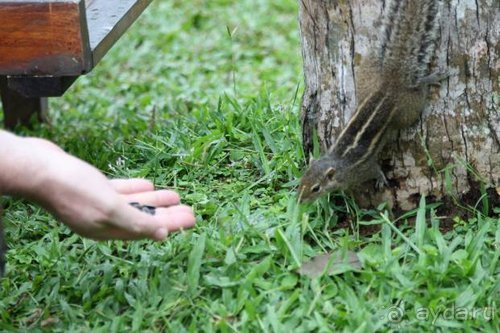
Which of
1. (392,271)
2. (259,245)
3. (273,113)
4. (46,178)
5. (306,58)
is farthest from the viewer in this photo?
(273,113)

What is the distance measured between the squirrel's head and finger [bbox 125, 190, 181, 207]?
0.61 meters

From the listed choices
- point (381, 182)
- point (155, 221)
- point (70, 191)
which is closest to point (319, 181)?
point (381, 182)

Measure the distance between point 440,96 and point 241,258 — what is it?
1.11 metres

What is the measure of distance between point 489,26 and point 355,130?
2.33ft

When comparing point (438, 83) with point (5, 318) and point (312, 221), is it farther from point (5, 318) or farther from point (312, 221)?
point (5, 318)

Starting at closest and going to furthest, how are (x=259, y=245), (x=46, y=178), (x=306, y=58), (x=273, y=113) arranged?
(x=46, y=178), (x=259, y=245), (x=306, y=58), (x=273, y=113)

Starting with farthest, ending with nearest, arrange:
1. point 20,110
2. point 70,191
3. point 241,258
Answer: point 20,110 → point 241,258 → point 70,191

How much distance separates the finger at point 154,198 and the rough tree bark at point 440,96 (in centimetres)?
92

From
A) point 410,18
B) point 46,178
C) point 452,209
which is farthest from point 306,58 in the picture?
point 46,178

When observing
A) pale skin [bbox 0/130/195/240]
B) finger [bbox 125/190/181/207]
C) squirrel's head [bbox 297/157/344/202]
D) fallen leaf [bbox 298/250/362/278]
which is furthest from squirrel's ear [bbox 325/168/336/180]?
pale skin [bbox 0/130/195/240]

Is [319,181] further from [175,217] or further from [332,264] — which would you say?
[175,217]

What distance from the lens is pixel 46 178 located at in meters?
3.28

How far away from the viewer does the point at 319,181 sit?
13.1 feet

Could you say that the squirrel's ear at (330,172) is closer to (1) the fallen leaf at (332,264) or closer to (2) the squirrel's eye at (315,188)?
(2) the squirrel's eye at (315,188)
